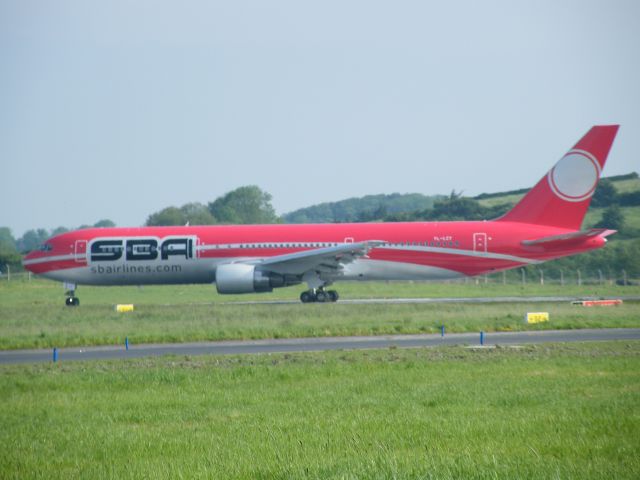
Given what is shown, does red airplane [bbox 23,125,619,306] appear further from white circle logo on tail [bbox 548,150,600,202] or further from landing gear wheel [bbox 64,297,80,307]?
landing gear wheel [bbox 64,297,80,307]

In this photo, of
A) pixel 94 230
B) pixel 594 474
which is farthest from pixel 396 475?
pixel 94 230

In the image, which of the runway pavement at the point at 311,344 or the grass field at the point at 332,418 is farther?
the runway pavement at the point at 311,344

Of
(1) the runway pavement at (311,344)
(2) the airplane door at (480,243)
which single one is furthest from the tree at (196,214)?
(1) the runway pavement at (311,344)

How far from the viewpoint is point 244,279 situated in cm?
3859

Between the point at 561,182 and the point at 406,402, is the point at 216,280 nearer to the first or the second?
the point at 561,182

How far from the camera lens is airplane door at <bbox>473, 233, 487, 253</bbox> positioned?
39.3 m

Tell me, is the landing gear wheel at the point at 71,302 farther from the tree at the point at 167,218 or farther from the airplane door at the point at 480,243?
the tree at the point at 167,218

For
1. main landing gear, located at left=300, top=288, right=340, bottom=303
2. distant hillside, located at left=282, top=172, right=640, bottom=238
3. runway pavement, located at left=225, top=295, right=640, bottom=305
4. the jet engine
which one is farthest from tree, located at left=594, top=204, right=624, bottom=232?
the jet engine

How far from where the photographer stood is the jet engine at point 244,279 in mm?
38625

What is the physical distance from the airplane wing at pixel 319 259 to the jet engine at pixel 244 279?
38 cm

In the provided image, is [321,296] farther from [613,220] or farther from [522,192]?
[522,192]

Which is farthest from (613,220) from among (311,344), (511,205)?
(311,344)

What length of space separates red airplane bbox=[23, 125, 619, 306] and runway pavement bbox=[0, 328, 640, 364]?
42.1 feet

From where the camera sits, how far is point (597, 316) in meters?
30.0
